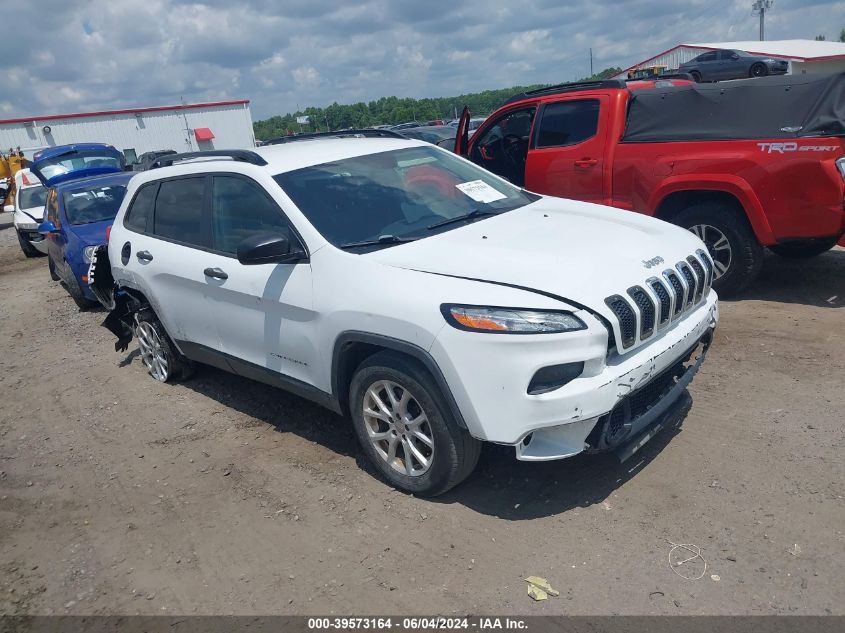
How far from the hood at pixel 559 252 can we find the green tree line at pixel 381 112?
47.4 metres

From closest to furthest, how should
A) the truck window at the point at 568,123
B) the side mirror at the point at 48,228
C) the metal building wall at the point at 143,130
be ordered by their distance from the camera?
the truck window at the point at 568,123 < the side mirror at the point at 48,228 < the metal building wall at the point at 143,130

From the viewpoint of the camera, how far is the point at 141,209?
224 inches

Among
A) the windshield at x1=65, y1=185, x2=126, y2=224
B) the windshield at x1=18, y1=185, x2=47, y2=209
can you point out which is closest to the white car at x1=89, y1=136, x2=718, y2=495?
the windshield at x1=65, y1=185, x2=126, y2=224

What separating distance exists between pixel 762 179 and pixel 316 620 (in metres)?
5.10

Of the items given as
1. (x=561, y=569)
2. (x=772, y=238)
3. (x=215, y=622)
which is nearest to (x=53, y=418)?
(x=215, y=622)

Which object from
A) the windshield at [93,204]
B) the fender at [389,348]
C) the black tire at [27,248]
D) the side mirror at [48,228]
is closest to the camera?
the fender at [389,348]

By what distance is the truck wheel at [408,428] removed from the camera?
349cm

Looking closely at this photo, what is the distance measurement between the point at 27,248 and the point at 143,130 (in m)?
24.4

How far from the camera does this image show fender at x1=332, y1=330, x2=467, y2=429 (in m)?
3.37

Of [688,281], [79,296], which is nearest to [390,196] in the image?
[688,281]

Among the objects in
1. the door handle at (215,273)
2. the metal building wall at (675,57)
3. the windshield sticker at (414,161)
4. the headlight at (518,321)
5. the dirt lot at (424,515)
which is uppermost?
the metal building wall at (675,57)

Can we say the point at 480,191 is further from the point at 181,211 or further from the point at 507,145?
the point at 507,145

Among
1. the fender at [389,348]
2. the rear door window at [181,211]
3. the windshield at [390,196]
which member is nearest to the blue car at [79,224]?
the rear door window at [181,211]

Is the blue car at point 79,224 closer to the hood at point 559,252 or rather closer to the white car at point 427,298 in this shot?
the white car at point 427,298
